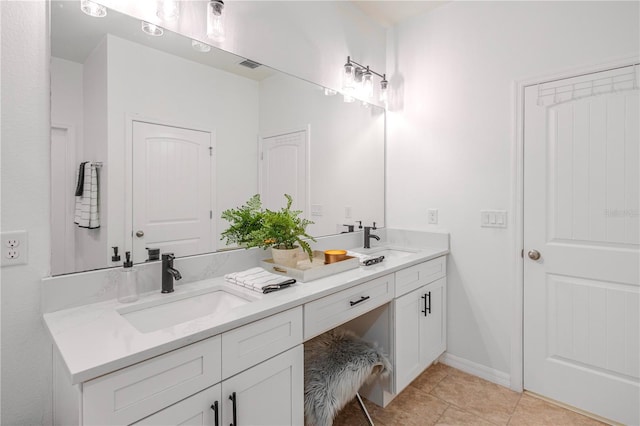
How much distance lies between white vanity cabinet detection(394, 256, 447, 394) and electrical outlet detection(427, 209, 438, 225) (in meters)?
0.29

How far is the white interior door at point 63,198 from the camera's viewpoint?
1.23 metres

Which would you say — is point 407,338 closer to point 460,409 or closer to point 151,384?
point 460,409

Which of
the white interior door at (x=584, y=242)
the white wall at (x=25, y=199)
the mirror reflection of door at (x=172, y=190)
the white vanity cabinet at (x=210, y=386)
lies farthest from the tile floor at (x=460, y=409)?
the white wall at (x=25, y=199)

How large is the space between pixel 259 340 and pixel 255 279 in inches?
13.0

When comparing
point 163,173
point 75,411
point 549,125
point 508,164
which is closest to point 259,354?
point 75,411

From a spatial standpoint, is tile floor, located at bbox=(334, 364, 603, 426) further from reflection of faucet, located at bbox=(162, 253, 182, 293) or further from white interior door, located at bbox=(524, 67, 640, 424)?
reflection of faucet, located at bbox=(162, 253, 182, 293)

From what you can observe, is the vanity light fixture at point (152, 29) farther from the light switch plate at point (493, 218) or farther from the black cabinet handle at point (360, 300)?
the light switch plate at point (493, 218)

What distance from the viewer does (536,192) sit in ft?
6.87

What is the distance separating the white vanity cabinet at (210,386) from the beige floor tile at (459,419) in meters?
1.02

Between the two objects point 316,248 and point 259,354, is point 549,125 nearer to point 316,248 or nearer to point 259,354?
point 316,248

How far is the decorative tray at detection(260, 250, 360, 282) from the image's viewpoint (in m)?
1.61

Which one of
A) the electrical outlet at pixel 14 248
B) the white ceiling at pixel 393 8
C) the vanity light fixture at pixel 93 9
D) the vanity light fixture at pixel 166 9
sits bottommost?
the electrical outlet at pixel 14 248

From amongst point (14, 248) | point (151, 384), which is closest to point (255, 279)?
point (151, 384)

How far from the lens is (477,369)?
236cm
